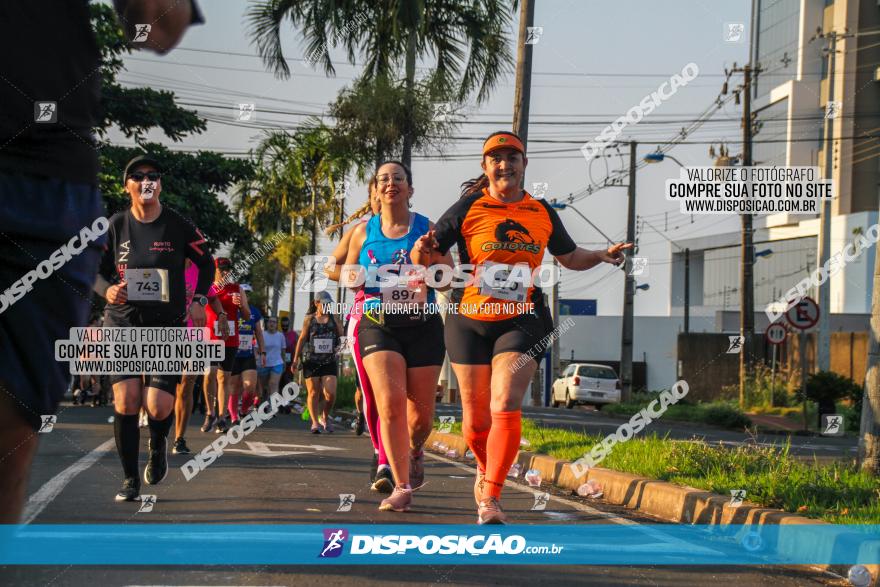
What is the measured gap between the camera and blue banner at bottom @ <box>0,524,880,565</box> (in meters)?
5.61

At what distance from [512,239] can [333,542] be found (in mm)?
2222

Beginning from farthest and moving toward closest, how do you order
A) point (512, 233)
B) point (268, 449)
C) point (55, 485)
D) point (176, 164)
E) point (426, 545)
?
point (176, 164)
point (268, 449)
point (55, 485)
point (512, 233)
point (426, 545)

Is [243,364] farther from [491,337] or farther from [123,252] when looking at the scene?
[491,337]

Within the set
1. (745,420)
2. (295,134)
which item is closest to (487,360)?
(745,420)

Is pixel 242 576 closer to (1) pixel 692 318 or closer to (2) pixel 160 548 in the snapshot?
(2) pixel 160 548

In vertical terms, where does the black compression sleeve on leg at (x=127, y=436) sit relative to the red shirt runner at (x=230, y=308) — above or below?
below

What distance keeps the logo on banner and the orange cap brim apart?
246 centimetres

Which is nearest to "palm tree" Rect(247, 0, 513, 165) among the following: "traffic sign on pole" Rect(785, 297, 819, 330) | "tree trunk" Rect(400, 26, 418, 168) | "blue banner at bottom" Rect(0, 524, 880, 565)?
"tree trunk" Rect(400, 26, 418, 168)

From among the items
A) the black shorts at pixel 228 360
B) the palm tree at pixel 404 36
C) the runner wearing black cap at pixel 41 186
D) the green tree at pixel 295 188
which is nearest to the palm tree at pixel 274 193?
the green tree at pixel 295 188

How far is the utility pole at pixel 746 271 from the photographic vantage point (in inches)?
1291

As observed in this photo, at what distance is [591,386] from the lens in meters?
44.4

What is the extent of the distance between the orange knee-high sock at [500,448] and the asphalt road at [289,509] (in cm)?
44

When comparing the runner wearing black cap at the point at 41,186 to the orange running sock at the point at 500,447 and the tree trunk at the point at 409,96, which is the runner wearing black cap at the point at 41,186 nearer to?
the orange running sock at the point at 500,447

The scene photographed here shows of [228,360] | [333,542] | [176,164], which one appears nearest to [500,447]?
[333,542]
